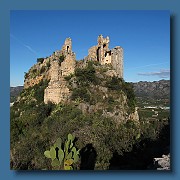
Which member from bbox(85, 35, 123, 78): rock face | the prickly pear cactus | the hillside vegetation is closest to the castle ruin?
bbox(85, 35, 123, 78): rock face

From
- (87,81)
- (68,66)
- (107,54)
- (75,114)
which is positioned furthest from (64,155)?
(87,81)

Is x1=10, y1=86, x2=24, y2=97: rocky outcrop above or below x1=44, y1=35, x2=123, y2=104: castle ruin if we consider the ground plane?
below

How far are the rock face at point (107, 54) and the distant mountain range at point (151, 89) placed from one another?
0.37 metres

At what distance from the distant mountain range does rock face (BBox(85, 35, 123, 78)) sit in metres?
0.37

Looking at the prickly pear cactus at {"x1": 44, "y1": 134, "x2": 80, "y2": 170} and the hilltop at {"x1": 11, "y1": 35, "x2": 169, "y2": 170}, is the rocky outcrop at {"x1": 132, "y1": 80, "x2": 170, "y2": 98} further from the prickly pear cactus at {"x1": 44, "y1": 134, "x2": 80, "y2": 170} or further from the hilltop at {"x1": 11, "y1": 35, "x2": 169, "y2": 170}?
the prickly pear cactus at {"x1": 44, "y1": 134, "x2": 80, "y2": 170}

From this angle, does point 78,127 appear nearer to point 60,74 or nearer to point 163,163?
point 60,74

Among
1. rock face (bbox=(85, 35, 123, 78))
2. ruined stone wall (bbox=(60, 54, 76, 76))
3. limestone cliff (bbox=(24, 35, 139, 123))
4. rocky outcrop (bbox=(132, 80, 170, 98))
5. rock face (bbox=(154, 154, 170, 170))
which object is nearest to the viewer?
rock face (bbox=(154, 154, 170, 170))

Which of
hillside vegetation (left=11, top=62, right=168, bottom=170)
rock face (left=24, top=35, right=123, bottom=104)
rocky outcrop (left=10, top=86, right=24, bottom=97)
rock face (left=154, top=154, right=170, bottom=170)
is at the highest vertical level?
rock face (left=24, top=35, right=123, bottom=104)

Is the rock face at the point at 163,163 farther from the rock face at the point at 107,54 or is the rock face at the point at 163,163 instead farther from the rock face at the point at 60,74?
the rock face at the point at 60,74

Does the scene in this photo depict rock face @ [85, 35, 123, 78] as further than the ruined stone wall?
No

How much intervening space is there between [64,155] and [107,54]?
190cm

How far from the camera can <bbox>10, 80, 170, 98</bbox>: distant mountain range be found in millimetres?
5293

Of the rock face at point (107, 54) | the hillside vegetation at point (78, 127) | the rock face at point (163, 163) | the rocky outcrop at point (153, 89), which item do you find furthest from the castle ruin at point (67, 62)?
the rock face at point (163, 163)

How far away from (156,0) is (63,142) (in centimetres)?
238
